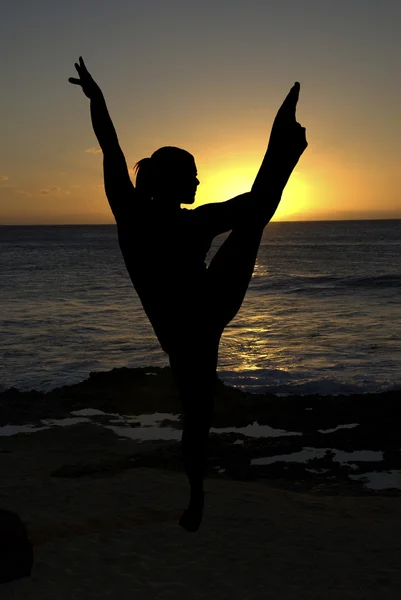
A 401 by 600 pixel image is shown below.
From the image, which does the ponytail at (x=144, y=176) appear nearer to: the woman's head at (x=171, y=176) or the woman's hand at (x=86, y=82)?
the woman's head at (x=171, y=176)

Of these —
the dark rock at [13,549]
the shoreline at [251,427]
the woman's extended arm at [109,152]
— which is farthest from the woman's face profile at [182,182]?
the shoreline at [251,427]

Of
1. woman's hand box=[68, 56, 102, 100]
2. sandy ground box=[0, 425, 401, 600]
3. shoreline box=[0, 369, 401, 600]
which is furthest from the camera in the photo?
shoreline box=[0, 369, 401, 600]

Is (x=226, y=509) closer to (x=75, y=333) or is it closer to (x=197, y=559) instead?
(x=197, y=559)

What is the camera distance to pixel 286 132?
2.45 m

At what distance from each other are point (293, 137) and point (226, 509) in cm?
708

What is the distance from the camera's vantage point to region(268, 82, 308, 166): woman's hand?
2.45 meters

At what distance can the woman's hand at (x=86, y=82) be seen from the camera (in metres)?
2.68

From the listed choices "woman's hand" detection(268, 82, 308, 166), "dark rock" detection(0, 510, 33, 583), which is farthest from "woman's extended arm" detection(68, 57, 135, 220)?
"dark rock" detection(0, 510, 33, 583)

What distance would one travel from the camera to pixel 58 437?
42.4 ft

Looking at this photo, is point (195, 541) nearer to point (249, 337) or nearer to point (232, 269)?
point (232, 269)

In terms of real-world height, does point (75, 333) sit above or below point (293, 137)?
below

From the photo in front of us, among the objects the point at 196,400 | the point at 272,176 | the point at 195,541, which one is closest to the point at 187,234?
the point at 272,176

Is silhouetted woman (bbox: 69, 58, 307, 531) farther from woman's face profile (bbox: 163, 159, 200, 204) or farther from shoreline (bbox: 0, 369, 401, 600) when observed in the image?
shoreline (bbox: 0, 369, 401, 600)

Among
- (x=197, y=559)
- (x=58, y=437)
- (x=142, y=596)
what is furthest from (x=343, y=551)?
(x=58, y=437)
